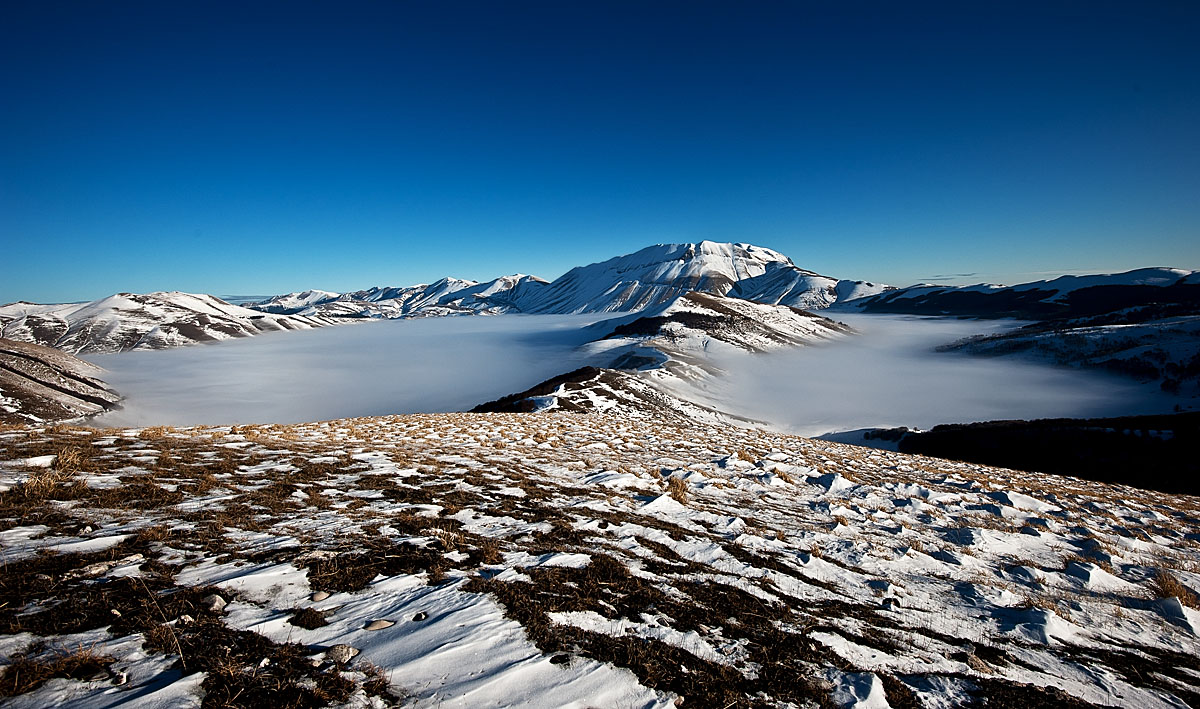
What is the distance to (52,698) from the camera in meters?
2.66

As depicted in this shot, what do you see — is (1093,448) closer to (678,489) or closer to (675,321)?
(678,489)

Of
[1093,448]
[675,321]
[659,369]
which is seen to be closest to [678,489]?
[1093,448]

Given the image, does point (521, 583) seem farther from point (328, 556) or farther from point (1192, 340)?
point (1192, 340)

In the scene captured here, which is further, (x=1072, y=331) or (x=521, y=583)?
(x=1072, y=331)

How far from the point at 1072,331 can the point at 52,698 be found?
787 feet

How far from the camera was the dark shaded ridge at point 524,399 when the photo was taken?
55.1 meters

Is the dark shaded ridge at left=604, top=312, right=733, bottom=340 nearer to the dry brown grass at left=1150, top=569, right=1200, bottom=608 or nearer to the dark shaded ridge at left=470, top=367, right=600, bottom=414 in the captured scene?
the dark shaded ridge at left=470, top=367, right=600, bottom=414

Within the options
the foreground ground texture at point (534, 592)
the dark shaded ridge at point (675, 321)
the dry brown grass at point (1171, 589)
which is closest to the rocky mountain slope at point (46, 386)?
the foreground ground texture at point (534, 592)

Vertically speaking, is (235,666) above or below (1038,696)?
above

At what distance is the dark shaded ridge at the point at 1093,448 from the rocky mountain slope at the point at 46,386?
163 meters

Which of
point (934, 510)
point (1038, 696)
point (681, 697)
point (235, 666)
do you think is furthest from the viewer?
point (934, 510)

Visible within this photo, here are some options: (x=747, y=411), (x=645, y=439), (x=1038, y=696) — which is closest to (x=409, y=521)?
(x=1038, y=696)

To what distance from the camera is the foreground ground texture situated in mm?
3113

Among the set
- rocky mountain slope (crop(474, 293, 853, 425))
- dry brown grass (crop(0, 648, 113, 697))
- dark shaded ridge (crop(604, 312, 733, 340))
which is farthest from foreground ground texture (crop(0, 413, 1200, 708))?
dark shaded ridge (crop(604, 312, 733, 340))
